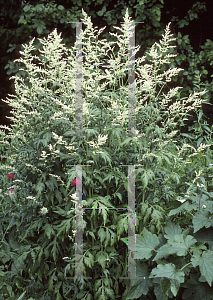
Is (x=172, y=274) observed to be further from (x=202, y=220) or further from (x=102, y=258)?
(x=102, y=258)

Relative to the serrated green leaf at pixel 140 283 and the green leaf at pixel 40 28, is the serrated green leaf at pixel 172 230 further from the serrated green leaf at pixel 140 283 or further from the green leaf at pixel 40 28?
the green leaf at pixel 40 28

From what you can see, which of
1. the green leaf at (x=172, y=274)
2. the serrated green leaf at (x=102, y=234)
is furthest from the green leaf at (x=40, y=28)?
the green leaf at (x=172, y=274)

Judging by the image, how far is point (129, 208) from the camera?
225 cm

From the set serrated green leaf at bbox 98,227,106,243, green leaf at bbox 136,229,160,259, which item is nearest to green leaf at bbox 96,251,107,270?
serrated green leaf at bbox 98,227,106,243

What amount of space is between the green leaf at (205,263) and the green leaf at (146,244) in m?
0.31

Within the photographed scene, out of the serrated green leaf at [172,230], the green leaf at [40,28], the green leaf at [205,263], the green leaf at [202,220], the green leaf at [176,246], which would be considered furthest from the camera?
the green leaf at [40,28]

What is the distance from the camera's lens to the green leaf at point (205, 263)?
168 cm

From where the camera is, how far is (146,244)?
204 cm

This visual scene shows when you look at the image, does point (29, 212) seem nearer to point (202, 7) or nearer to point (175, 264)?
point (175, 264)

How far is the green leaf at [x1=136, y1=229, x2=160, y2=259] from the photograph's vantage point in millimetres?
1978

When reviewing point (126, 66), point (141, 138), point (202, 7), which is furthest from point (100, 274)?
point (202, 7)

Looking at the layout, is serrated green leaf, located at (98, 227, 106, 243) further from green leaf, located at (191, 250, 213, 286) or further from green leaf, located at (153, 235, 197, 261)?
green leaf, located at (191, 250, 213, 286)

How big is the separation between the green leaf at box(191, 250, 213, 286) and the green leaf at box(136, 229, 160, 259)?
31cm

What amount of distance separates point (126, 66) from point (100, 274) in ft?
5.30
